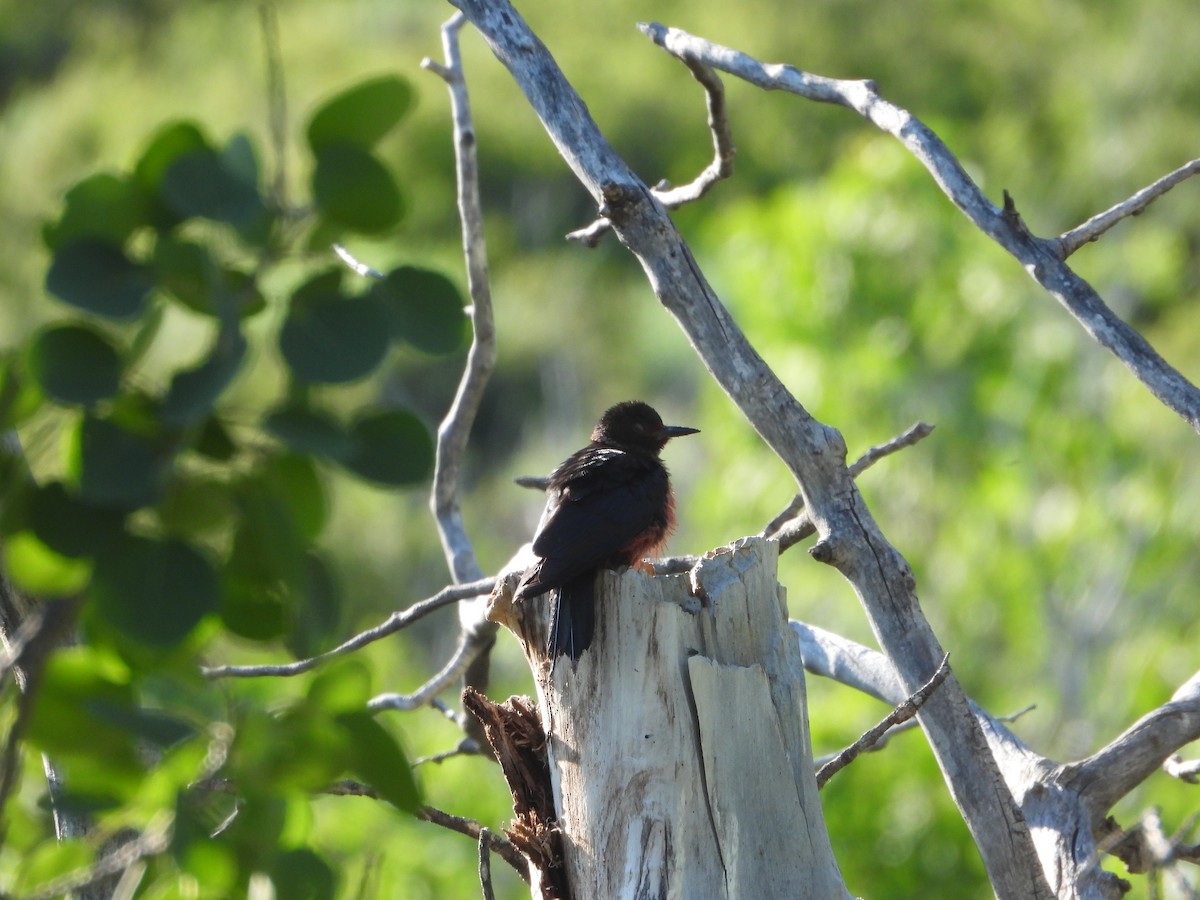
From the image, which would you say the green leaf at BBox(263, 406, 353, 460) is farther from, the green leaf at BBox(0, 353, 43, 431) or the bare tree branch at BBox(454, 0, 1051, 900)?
the bare tree branch at BBox(454, 0, 1051, 900)

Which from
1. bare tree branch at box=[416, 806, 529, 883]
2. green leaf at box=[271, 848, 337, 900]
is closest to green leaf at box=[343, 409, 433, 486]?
green leaf at box=[271, 848, 337, 900]

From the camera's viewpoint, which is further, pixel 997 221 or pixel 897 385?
pixel 897 385

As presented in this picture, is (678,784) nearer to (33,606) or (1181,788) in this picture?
(33,606)

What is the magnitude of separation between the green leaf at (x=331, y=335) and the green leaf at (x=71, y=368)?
0.49ft

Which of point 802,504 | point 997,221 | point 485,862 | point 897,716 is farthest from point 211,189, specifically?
point 802,504

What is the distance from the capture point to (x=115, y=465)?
111 cm

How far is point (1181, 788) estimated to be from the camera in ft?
37.4

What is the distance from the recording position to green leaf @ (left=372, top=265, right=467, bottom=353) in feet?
4.10

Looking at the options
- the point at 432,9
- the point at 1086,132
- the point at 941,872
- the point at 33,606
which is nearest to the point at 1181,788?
the point at 941,872

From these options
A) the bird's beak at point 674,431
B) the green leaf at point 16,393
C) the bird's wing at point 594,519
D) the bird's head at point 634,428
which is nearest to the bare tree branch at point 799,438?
the bird's wing at point 594,519

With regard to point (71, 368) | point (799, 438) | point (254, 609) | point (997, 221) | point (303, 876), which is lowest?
point (303, 876)

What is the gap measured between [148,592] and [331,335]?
0.28m

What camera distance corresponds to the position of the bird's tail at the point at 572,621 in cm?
295

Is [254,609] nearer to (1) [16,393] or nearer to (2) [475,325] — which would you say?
(1) [16,393]
